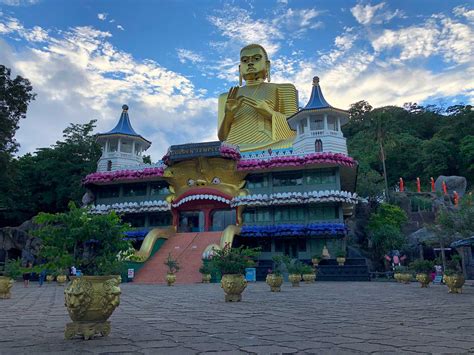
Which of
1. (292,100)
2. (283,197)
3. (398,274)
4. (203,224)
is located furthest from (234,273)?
(292,100)

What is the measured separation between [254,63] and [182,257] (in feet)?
77.3

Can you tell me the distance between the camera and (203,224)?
34375 millimetres

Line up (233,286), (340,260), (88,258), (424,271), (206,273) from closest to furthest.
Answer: (88,258), (233,286), (424,271), (206,273), (340,260)

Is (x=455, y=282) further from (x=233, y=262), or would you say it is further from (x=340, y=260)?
(x=340, y=260)

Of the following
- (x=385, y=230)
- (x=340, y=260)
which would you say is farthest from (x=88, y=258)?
(x=385, y=230)

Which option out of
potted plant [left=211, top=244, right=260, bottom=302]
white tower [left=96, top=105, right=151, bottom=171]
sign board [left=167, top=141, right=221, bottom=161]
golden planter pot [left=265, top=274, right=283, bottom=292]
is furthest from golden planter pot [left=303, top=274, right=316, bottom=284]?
white tower [left=96, top=105, right=151, bottom=171]

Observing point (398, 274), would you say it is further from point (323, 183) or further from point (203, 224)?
point (203, 224)

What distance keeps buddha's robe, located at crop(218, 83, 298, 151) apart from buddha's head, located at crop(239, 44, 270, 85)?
1.67 m

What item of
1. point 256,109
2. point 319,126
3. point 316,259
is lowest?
point 316,259

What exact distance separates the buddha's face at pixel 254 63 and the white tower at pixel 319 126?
10.4m

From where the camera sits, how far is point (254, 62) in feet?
135

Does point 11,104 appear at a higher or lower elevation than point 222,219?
higher

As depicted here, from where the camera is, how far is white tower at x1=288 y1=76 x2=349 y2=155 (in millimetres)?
30062

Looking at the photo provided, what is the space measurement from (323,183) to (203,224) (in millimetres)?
11388
